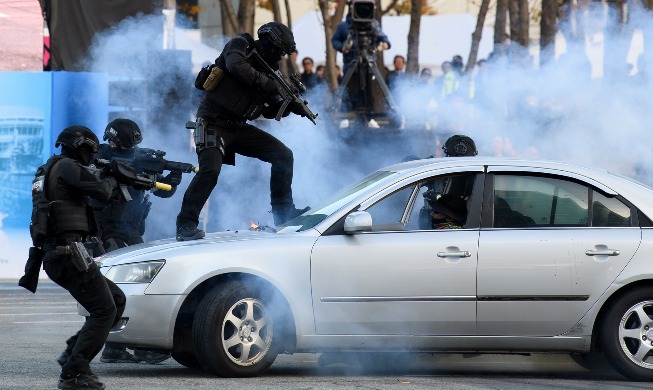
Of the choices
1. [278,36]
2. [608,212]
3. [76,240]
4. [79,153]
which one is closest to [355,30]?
[278,36]

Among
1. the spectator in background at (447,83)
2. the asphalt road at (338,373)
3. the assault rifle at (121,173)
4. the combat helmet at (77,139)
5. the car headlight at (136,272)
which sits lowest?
the asphalt road at (338,373)

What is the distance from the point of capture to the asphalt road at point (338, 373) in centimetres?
805

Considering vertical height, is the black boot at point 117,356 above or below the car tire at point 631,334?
below

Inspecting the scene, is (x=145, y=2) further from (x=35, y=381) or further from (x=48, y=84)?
(x=35, y=381)

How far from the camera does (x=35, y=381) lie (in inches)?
318

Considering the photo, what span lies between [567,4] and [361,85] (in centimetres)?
453

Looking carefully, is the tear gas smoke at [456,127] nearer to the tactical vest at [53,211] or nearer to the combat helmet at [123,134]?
the combat helmet at [123,134]

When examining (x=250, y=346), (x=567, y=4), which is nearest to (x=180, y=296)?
(x=250, y=346)

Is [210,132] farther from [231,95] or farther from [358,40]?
[358,40]

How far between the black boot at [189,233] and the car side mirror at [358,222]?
107cm

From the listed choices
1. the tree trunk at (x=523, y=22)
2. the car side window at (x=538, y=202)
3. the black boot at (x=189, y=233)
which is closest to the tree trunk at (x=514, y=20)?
the tree trunk at (x=523, y=22)

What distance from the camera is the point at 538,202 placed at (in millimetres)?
8656

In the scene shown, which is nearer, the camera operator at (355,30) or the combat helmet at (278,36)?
the combat helmet at (278,36)

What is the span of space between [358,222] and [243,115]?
2099 millimetres
